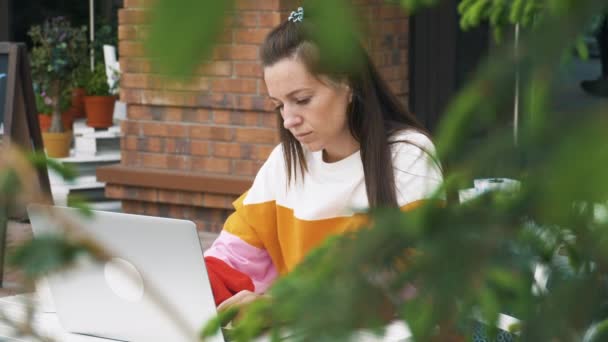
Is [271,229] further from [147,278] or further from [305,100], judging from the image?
[147,278]

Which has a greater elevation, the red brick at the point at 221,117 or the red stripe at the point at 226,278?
the red stripe at the point at 226,278

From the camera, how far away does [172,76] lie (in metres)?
0.41

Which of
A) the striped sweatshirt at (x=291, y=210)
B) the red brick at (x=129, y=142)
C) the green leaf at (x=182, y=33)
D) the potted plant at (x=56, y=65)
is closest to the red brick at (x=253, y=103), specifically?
the red brick at (x=129, y=142)

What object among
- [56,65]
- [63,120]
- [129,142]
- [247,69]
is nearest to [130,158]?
[129,142]

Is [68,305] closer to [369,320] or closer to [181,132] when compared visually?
[369,320]

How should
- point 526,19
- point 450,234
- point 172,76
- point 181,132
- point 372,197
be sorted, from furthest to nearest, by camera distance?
point 181,132 < point 372,197 < point 526,19 < point 450,234 < point 172,76

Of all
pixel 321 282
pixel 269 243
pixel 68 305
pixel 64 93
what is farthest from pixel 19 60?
pixel 321 282

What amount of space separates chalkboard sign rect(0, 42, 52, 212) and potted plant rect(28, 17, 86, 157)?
2.15 meters

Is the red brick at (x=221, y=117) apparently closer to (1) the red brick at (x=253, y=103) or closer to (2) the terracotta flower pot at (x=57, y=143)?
(1) the red brick at (x=253, y=103)

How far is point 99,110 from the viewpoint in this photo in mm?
8656

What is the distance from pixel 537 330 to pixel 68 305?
5.32ft

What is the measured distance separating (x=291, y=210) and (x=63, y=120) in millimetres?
6573

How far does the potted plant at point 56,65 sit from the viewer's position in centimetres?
804

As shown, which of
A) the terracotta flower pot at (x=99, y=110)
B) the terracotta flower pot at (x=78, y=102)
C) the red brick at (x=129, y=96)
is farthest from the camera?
the terracotta flower pot at (x=78, y=102)
